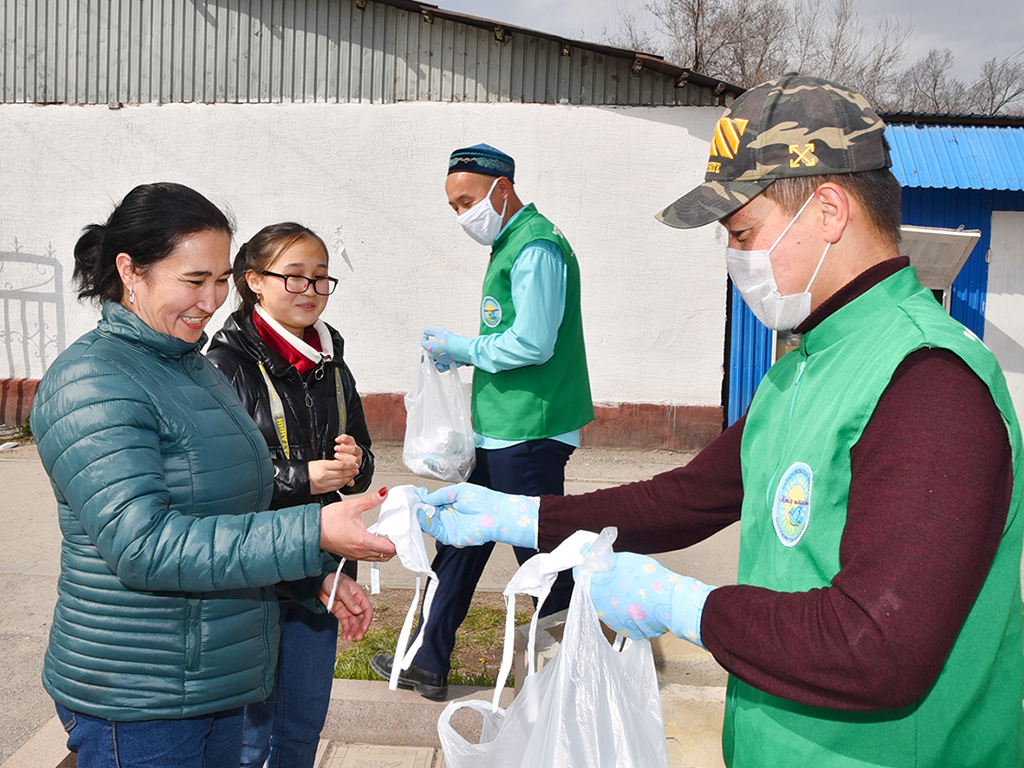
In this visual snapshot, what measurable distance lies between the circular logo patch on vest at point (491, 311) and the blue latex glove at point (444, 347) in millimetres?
119

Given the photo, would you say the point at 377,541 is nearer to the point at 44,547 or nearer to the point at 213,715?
the point at 213,715

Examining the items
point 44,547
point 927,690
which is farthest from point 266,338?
point 44,547

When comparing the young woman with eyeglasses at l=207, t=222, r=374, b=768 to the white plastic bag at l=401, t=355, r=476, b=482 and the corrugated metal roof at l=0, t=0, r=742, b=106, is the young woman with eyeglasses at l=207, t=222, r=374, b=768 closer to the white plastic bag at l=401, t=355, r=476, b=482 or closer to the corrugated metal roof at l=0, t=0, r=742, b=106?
the white plastic bag at l=401, t=355, r=476, b=482

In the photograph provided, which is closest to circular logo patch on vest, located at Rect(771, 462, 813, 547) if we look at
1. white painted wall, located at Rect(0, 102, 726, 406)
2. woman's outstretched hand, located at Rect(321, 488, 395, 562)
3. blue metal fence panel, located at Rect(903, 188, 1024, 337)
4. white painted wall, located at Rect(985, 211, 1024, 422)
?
woman's outstretched hand, located at Rect(321, 488, 395, 562)

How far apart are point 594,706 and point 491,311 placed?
211cm

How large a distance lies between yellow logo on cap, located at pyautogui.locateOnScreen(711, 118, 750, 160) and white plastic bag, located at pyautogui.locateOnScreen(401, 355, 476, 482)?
2.17 m

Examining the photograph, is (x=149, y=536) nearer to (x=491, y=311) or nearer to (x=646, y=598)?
(x=646, y=598)

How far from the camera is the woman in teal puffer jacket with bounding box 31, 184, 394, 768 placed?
1.62 m

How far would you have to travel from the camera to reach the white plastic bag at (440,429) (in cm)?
345

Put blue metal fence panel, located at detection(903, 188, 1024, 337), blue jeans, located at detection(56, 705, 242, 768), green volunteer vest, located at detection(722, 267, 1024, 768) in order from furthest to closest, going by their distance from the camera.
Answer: blue metal fence panel, located at detection(903, 188, 1024, 337) → blue jeans, located at detection(56, 705, 242, 768) → green volunteer vest, located at detection(722, 267, 1024, 768)

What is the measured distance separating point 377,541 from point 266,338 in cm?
101

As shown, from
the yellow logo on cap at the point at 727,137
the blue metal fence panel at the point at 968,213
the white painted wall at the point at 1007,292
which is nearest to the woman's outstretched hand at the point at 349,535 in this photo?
the yellow logo on cap at the point at 727,137

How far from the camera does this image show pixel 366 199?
7719 mm

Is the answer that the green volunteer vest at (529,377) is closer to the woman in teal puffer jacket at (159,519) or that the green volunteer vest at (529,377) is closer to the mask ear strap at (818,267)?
the woman in teal puffer jacket at (159,519)
